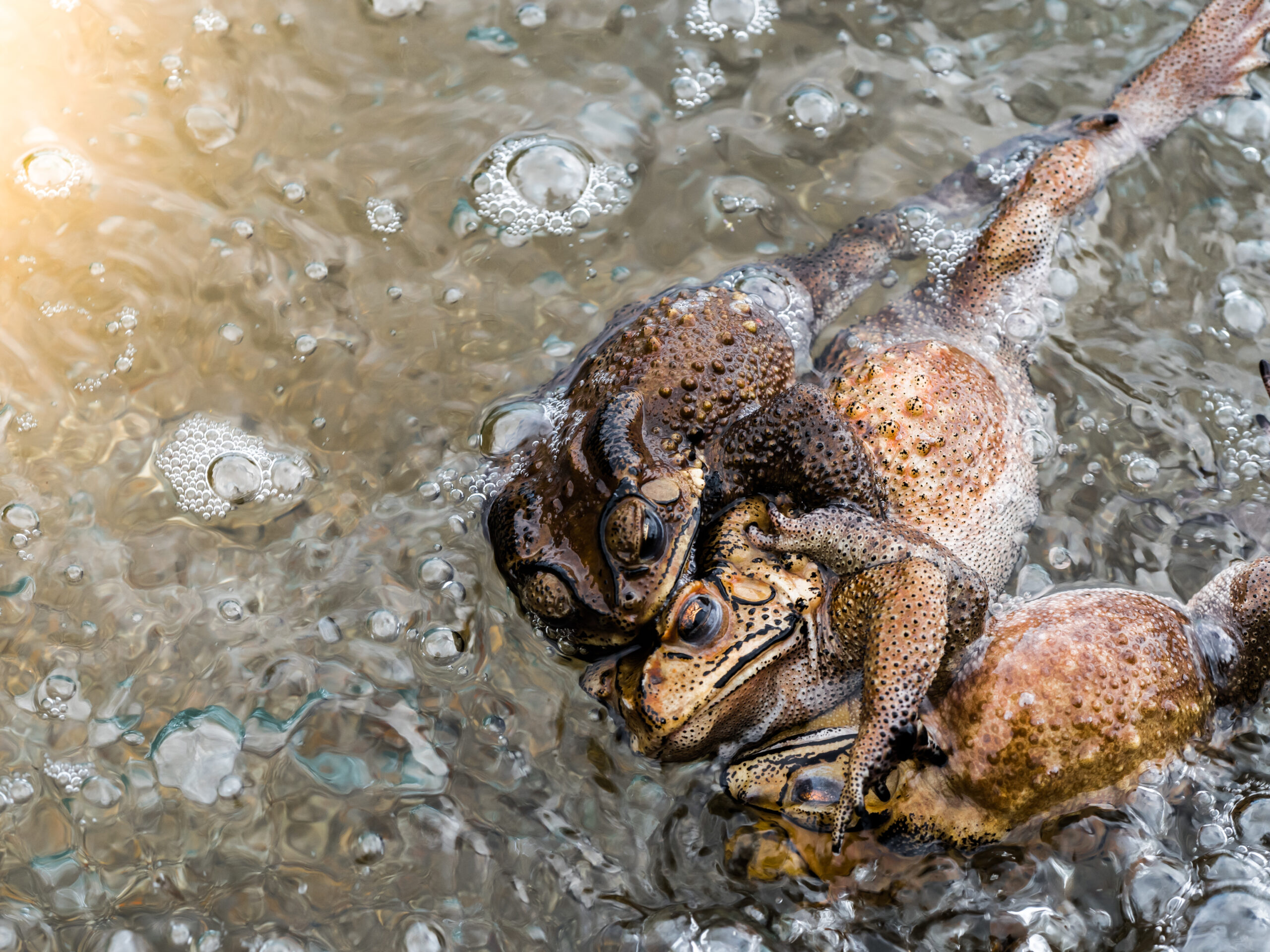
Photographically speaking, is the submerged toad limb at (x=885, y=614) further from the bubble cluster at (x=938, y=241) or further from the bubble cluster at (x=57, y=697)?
the bubble cluster at (x=57, y=697)

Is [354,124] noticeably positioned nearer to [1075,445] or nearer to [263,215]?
[263,215]

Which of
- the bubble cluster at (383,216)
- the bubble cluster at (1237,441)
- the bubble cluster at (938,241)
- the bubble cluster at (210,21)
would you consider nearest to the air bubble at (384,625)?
the bubble cluster at (383,216)

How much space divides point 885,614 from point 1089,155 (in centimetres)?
238

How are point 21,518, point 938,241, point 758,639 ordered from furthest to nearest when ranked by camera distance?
point 938,241 → point 21,518 → point 758,639

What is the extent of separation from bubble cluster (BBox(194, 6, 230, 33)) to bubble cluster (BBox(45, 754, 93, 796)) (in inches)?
124

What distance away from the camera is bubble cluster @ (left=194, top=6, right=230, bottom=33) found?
425 centimetres

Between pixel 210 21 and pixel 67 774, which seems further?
pixel 210 21

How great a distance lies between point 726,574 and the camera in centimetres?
284

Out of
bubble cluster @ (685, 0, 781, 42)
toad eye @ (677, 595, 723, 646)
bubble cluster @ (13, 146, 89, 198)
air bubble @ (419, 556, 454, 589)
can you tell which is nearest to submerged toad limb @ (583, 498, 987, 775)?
toad eye @ (677, 595, 723, 646)

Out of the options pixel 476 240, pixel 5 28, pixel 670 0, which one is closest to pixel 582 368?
pixel 476 240

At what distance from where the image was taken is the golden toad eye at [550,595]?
9.31 ft

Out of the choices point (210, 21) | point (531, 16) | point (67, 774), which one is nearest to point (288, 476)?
point (67, 774)

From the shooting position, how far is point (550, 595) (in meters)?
2.86

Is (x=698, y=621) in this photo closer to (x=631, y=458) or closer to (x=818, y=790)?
(x=631, y=458)
